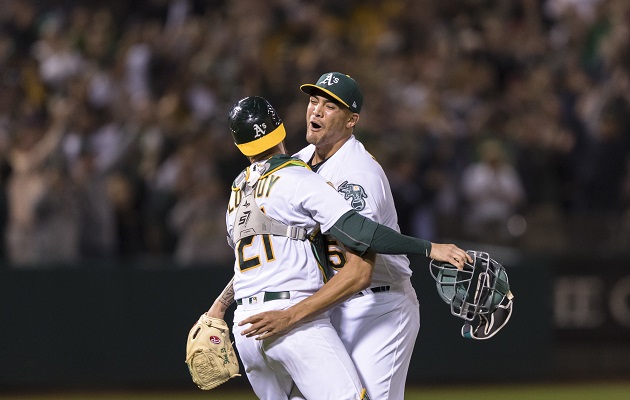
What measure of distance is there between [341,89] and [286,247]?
0.97 meters

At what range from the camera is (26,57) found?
12664 millimetres

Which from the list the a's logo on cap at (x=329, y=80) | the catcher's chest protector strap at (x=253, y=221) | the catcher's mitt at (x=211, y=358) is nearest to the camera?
the catcher's chest protector strap at (x=253, y=221)

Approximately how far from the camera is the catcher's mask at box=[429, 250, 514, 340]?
17.6 feet

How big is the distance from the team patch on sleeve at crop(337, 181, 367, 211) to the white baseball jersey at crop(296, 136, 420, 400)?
3 cm

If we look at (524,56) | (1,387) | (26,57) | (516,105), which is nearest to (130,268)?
(1,387)

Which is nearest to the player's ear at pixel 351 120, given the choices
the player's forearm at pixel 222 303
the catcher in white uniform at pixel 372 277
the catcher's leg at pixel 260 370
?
the catcher in white uniform at pixel 372 277

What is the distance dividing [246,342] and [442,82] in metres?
8.52

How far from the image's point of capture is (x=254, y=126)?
5.30 metres

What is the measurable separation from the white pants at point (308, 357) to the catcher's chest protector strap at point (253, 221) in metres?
0.33

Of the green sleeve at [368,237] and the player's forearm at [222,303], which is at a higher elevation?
the green sleeve at [368,237]

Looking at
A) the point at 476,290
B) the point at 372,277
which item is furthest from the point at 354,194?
the point at 476,290

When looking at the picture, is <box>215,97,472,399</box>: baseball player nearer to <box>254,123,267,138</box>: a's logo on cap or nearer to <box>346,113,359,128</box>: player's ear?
<box>254,123,267,138</box>: a's logo on cap

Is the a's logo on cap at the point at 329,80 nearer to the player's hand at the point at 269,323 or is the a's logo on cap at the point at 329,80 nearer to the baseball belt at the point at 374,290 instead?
the baseball belt at the point at 374,290

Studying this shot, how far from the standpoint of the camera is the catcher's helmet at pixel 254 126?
5.30 metres
